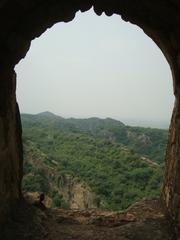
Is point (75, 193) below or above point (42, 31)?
below

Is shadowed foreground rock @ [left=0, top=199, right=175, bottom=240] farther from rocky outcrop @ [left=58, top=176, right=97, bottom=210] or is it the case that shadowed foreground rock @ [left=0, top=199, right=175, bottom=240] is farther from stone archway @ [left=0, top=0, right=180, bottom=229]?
rocky outcrop @ [left=58, top=176, right=97, bottom=210]

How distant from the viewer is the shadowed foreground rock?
15.4ft

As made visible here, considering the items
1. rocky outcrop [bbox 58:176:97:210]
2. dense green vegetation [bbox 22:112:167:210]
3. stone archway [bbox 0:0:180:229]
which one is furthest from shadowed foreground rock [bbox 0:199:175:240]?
rocky outcrop [bbox 58:176:97:210]

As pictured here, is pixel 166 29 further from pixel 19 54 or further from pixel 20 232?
pixel 20 232

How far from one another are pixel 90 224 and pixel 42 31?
10.1 feet

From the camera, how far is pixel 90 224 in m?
5.63

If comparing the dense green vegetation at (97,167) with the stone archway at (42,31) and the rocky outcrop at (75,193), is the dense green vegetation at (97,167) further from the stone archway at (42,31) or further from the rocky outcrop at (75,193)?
the stone archway at (42,31)

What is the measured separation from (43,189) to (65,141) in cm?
938

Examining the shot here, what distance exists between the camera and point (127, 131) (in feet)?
118

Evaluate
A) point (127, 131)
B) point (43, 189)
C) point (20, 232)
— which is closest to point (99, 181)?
point (43, 189)

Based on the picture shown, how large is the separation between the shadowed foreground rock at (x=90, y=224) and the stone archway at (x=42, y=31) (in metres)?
0.28

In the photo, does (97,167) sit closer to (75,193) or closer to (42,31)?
(75,193)

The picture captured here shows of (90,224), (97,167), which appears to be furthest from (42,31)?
(97,167)

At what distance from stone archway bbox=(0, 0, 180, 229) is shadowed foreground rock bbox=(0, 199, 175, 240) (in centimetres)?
28
